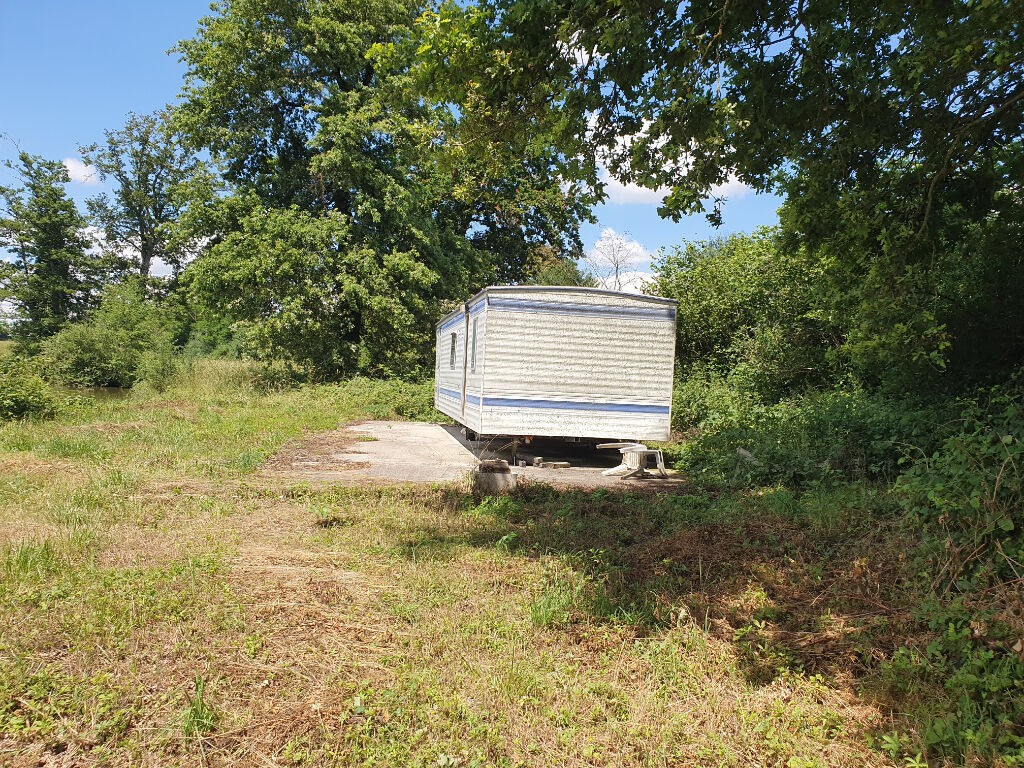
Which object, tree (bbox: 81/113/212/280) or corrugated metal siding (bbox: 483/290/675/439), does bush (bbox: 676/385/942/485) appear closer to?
corrugated metal siding (bbox: 483/290/675/439)

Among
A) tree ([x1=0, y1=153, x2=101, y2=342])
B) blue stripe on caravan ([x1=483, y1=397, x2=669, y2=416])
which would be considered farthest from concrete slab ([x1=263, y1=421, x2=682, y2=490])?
tree ([x1=0, y1=153, x2=101, y2=342])

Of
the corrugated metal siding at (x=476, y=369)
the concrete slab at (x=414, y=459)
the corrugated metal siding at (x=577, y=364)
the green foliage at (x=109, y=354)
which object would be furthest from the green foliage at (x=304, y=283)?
the corrugated metal siding at (x=577, y=364)

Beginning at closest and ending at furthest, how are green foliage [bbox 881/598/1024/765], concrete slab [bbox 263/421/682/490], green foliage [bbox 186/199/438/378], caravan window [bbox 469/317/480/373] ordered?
green foliage [bbox 881/598/1024/765] → concrete slab [bbox 263/421/682/490] → caravan window [bbox 469/317/480/373] → green foliage [bbox 186/199/438/378]

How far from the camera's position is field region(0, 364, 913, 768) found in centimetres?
294

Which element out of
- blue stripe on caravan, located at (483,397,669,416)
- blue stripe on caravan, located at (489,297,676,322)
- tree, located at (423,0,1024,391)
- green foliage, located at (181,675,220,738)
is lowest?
green foliage, located at (181,675,220,738)

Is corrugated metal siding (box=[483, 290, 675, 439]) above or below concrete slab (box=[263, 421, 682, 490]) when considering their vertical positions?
above

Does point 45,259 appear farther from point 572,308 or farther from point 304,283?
point 572,308

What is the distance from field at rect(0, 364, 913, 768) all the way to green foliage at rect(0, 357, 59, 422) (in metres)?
8.26

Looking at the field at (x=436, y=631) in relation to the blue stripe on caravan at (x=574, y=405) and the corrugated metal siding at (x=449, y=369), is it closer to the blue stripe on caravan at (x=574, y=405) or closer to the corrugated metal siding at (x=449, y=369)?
the blue stripe on caravan at (x=574, y=405)

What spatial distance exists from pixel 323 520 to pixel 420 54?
4235mm

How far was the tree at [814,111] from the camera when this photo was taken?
5227mm

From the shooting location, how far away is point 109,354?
25953 mm

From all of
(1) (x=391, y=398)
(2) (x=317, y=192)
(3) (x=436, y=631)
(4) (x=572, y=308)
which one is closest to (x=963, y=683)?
(3) (x=436, y=631)

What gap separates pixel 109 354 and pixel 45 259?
1565cm
